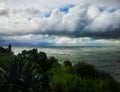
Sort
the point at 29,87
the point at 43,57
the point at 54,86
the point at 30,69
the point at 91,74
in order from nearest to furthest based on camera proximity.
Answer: the point at 29,87 → the point at 30,69 → the point at 54,86 → the point at 91,74 → the point at 43,57

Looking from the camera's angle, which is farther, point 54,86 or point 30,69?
point 54,86

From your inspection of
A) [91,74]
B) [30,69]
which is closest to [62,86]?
[30,69]

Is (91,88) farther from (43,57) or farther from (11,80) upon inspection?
(43,57)

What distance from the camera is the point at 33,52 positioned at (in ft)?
238

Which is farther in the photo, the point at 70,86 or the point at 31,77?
the point at 70,86

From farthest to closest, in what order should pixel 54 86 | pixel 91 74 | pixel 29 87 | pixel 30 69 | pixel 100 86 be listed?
1. pixel 91 74
2. pixel 54 86
3. pixel 100 86
4. pixel 30 69
5. pixel 29 87

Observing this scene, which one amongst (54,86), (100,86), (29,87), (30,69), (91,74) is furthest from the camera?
(91,74)

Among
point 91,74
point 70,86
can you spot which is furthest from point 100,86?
point 91,74

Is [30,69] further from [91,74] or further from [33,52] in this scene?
[33,52]

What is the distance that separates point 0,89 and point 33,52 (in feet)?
154

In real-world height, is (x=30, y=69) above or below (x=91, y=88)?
above

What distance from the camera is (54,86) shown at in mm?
31578

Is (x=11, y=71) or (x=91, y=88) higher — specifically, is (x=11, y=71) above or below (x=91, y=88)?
above

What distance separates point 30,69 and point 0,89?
2.81 meters
